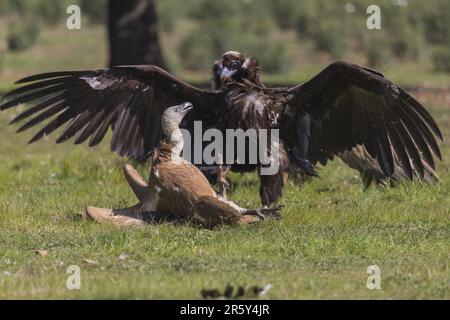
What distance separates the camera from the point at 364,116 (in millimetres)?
9016

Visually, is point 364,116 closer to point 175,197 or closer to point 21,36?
point 175,197

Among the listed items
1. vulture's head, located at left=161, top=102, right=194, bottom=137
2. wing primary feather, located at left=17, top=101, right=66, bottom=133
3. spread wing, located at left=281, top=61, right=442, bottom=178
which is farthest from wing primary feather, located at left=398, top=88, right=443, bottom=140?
wing primary feather, located at left=17, top=101, right=66, bottom=133

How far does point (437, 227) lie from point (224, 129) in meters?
1.96

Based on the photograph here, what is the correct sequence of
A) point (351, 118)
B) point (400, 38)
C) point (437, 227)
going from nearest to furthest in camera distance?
point (437, 227), point (351, 118), point (400, 38)

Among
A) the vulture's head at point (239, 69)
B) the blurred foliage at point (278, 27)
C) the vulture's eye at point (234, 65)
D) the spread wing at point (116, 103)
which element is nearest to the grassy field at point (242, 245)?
the spread wing at point (116, 103)

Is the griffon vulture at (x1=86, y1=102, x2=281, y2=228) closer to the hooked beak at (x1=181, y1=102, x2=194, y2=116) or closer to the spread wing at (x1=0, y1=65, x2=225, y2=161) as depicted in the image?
the hooked beak at (x1=181, y1=102, x2=194, y2=116)

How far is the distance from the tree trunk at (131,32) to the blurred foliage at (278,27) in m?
8.92

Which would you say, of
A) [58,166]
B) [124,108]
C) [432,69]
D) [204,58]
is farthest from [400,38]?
[124,108]

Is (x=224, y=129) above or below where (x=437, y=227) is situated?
above

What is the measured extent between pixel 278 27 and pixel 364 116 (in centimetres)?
2426

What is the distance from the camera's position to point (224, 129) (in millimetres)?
8922
